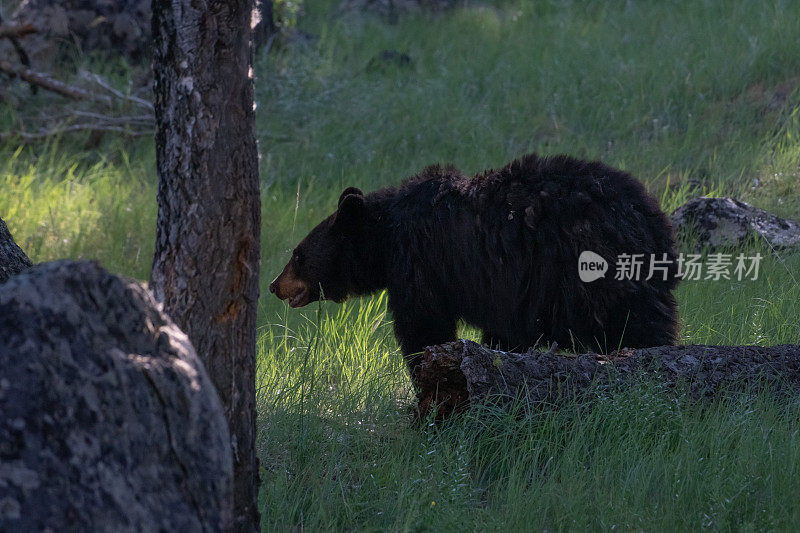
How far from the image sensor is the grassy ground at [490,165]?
10.9ft

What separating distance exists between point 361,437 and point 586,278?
1.47m

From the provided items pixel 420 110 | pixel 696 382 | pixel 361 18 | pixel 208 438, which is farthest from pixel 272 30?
pixel 208 438

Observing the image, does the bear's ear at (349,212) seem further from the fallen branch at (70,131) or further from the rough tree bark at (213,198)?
the fallen branch at (70,131)

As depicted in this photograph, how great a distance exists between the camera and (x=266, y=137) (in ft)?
33.2

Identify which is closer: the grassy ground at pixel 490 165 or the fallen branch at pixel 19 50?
the grassy ground at pixel 490 165

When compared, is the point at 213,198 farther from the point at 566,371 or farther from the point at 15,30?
the point at 15,30

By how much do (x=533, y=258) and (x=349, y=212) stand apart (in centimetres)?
127

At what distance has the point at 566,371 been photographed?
389 centimetres

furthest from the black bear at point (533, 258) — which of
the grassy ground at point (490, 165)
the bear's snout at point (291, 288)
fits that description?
the bear's snout at point (291, 288)

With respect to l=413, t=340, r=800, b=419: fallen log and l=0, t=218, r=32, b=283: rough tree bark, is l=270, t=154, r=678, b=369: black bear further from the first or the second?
l=0, t=218, r=32, b=283: rough tree bark

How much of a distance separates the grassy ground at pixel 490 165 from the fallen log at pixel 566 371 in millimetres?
106

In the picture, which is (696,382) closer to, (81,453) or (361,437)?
(361,437)

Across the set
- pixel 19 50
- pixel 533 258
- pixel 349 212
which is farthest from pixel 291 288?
pixel 19 50

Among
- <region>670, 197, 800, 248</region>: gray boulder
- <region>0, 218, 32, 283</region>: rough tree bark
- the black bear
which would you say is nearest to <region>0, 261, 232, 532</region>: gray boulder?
<region>0, 218, 32, 283</region>: rough tree bark
